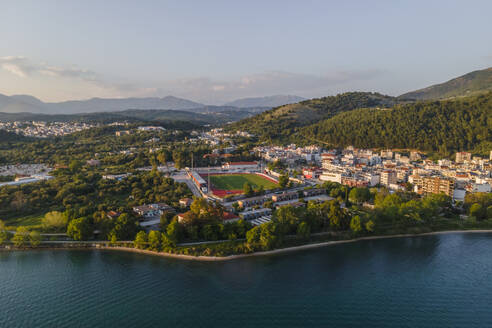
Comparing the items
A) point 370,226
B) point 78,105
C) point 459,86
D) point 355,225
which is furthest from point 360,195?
point 78,105

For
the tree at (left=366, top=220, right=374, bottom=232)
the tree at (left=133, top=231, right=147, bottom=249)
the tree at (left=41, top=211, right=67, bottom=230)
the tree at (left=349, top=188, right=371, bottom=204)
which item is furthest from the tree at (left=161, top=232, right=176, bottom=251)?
the tree at (left=349, top=188, right=371, bottom=204)

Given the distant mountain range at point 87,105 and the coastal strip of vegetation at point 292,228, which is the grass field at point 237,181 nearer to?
the coastal strip of vegetation at point 292,228

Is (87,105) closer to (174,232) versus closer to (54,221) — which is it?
(54,221)

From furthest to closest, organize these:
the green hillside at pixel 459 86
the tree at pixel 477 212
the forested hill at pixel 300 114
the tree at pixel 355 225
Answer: the green hillside at pixel 459 86
the forested hill at pixel 300 114
the tree at pixel 477 212
the tree at pixel 355 225

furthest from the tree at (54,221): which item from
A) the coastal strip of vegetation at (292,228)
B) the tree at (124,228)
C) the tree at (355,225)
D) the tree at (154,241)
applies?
the tree at (355,225)

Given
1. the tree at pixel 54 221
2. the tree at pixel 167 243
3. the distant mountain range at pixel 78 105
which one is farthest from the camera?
the distant mountain range at pixel 78 105

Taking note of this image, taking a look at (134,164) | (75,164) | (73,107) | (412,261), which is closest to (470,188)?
(412,261)
